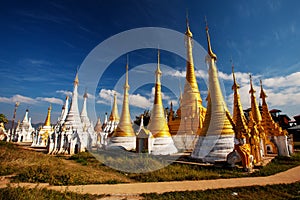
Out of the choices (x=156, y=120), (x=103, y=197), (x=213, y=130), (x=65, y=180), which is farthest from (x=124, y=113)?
(x=103, y=197)

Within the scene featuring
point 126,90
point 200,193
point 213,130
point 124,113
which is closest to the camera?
point 200,193

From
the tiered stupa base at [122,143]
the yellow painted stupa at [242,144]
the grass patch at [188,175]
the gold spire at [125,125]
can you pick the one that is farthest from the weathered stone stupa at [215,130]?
the gold spire at [125,125]

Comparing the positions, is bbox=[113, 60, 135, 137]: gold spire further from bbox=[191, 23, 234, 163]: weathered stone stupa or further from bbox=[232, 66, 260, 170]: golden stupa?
bbox=[232, 66, 260, 170]: golden stupa

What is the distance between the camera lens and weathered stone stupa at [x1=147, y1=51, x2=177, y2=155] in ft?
59.3

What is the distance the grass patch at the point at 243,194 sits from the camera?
7082 millimetres

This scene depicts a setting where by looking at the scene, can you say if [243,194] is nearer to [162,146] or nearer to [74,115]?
[162,146]

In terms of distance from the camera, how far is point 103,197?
6938mm

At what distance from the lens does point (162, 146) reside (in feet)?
59.7

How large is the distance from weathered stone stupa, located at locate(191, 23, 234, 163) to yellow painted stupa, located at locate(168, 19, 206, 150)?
17.8 feet

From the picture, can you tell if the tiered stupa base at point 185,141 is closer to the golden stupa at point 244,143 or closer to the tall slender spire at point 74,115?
the golden stupa at point 244,143

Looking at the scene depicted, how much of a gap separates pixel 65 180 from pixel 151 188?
476cm

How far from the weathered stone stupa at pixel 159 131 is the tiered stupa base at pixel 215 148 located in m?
4.63

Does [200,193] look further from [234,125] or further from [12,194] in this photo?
[234,125]

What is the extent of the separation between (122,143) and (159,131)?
5.42 metres
